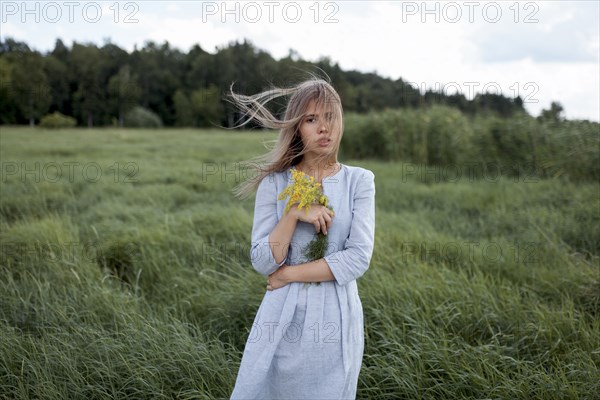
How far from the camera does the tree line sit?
10312 millimetres

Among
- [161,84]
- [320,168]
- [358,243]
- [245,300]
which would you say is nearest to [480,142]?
[245,300]

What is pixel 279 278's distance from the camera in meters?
1.62

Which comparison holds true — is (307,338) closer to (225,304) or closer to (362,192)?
(362,192)

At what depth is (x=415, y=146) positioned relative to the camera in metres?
9.93

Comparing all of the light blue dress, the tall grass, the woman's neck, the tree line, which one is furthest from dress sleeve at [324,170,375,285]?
the tall grass

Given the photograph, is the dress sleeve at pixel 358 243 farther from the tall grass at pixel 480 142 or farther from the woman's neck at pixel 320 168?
the tall grass at pixel 480 142

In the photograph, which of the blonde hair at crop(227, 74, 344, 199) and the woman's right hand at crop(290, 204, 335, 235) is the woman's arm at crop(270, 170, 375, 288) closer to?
the woman's right hand at crop(290, 204, 335, 235)

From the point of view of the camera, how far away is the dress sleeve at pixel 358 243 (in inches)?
61.7

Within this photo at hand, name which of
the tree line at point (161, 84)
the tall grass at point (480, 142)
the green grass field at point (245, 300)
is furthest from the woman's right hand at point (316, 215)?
the tall grass at point (480, 142)

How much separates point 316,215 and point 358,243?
0.59ft

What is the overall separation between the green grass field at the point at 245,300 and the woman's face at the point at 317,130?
122 cm

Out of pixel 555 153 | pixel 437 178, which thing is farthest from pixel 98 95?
pixel 555 153

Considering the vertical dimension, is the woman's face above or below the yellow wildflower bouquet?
above

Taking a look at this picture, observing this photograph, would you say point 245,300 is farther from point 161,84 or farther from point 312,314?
point 161,84
